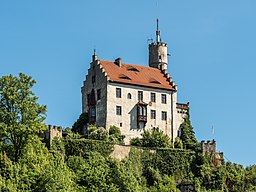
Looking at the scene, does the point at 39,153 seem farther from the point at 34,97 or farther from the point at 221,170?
the point at 221,170

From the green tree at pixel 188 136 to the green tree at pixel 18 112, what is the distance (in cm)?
2160

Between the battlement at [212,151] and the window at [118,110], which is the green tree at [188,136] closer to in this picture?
the battlement at [212,151]

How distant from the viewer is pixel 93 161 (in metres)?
78.2

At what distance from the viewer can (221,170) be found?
85875 mm

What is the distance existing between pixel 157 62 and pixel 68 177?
1143 inches

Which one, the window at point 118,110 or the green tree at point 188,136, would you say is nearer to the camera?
the window at point 118,110

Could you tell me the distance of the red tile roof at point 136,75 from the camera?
89250 millimetres

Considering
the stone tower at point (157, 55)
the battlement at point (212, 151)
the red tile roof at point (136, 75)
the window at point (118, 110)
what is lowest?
the battlement at point (212, 151)

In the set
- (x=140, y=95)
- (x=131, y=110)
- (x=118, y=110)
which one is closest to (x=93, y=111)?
(x=118, y=110)

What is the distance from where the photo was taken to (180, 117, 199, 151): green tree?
294ft

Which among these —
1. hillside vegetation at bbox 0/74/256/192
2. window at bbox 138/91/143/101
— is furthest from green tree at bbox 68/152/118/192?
window at bbox 138/91/143/101

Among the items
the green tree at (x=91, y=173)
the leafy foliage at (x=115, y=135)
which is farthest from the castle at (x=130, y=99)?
the green tree at (x=91, y=173)

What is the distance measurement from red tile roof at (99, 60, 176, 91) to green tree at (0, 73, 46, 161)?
53.8ft

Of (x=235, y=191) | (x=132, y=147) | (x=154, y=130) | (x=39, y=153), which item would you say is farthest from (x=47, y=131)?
(x=235, y=191)
